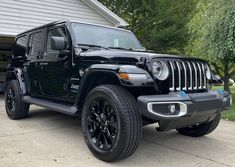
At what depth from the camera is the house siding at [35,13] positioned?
10969 mm

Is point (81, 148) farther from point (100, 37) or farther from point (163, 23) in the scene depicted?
point (163, 23)

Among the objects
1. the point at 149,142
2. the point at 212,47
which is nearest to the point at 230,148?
the point at 149,142

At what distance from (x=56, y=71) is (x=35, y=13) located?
24.1ft

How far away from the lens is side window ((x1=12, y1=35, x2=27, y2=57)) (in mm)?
6809

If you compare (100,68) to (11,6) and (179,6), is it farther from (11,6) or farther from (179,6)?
(179,6)

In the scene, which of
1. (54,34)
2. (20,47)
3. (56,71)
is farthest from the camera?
(20,47)

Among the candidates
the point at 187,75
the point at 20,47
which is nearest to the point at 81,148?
the point at 187,75

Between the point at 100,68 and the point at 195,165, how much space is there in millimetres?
1772

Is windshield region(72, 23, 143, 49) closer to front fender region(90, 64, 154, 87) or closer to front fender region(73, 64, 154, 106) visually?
front fender region(73, 64, 154, 106)

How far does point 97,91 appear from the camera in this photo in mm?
4098

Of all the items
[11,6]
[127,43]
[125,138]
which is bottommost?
[125,138]

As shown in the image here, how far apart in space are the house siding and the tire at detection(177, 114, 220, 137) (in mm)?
7739

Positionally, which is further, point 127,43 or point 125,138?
point 127,43

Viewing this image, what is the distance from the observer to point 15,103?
21.2 feet
